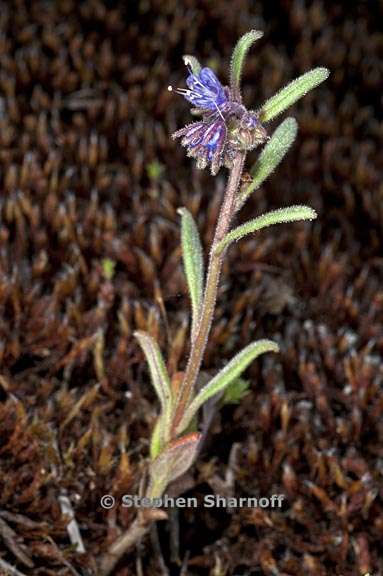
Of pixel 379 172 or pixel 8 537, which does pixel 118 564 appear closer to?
pixel 8 537

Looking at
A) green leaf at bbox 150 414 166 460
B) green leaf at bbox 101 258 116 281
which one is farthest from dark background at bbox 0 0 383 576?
green leaf at bbox 150 414 166 460

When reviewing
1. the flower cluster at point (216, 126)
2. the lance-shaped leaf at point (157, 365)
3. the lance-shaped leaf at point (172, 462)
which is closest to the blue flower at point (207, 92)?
the flower cluster at point (216, 126)

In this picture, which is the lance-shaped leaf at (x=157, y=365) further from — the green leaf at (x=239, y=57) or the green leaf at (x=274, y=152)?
the green leaf at (x=239, y=57)

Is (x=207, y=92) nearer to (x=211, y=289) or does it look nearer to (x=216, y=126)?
(x=216, y=126)

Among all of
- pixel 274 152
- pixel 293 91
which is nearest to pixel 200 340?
pixel 274 152

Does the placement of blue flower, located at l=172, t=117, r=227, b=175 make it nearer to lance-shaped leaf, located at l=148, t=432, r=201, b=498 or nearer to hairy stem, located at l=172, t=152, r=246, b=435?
hairy stem, located at l=172, t=152, r=246, b=435
